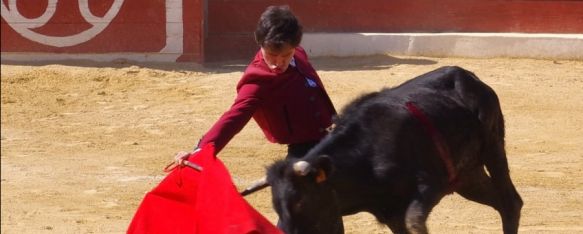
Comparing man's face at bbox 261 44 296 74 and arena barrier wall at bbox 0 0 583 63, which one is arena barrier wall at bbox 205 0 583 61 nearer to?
arena barrier wall at bbox 0 0 583 63

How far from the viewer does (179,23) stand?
1107 centimetres

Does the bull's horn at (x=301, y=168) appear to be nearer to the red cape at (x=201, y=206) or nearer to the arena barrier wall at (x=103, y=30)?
the red cape at (x=201, y=206)

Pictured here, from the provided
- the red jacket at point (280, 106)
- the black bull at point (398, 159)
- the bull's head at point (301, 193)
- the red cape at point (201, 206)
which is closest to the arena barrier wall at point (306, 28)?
the black bull at point (398, 159)

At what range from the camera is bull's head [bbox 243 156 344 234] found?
395cm

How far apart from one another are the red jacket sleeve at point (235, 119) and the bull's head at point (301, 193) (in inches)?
8.7

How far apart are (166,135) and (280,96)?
418 centimetres

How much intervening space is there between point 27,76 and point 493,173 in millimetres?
5892

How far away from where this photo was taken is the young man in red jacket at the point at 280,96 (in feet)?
13.4

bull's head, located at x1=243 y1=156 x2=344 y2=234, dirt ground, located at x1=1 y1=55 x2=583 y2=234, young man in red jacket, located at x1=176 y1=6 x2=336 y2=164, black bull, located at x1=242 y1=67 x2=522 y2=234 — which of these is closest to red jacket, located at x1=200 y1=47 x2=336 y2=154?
young man in red jacket, located at x1=176 y1=6 x2=336 y2=164

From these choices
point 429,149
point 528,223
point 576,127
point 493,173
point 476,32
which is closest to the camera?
point 429,149

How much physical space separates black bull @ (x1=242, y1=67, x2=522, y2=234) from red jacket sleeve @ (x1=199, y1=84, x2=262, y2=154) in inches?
8.8

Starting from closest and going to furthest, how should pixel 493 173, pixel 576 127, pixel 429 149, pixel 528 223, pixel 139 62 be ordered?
pixel 429 149 → pixel 493 173 → pixel 528 223 → pixel 576 127 → pixel 139 62

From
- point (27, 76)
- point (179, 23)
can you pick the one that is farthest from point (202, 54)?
point (27, 76)

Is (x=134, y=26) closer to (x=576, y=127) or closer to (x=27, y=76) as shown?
(x=27, y=76)
